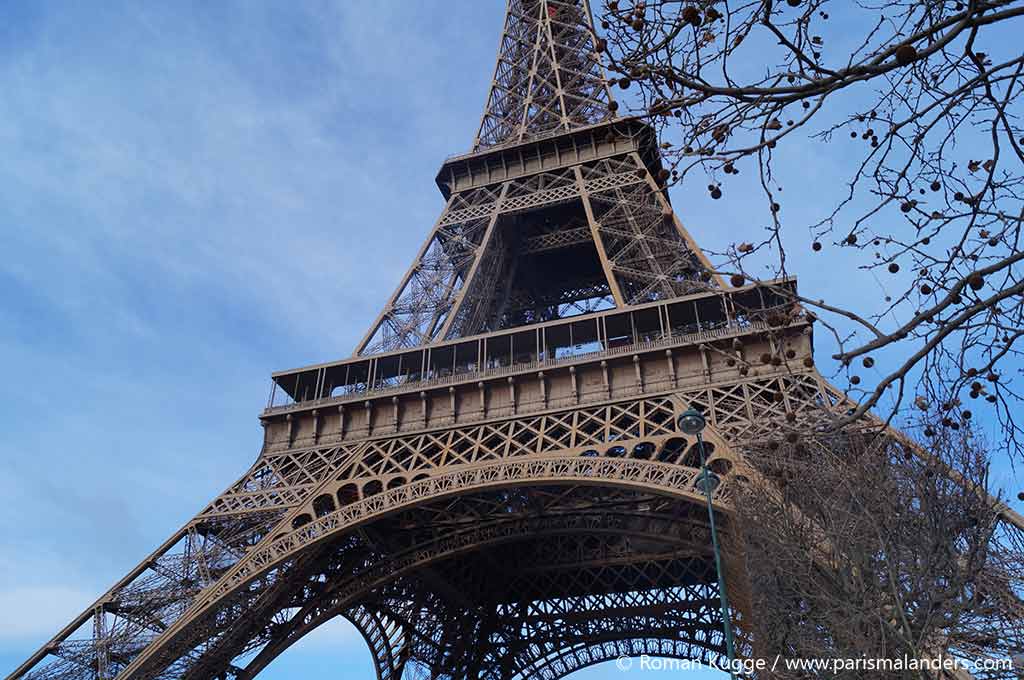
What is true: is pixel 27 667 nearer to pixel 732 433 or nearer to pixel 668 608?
pixel 732 433

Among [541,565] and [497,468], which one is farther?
[541,565]

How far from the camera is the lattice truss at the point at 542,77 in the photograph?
36281 mm

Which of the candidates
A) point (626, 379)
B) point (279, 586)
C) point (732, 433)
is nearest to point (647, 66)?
point (732, 433)

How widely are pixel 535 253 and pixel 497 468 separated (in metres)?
14.5

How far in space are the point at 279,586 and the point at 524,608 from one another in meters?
12.1

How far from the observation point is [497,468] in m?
21.0

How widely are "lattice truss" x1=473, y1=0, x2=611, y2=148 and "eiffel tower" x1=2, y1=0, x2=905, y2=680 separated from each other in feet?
5.71

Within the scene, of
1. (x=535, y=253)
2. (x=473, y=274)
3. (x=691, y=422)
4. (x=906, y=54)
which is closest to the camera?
(x=906, y=54)

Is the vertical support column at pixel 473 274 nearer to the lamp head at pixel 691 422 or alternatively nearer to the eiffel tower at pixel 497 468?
the eiffel tower at pixel 497 468

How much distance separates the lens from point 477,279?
100ft

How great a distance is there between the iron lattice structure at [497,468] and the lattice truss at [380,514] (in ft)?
0.23

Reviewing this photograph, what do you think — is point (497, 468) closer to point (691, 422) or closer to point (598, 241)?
point (691, 422)

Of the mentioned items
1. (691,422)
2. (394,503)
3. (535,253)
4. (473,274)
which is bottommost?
(691,422)

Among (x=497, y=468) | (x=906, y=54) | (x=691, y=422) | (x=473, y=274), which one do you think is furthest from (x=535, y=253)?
(x=906, y=54)
